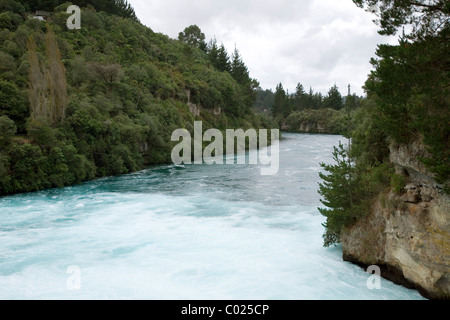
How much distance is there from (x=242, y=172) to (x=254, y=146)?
2858 centimetres

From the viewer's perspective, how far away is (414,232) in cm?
981

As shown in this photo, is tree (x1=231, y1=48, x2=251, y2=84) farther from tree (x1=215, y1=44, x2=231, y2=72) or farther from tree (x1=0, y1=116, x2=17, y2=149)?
tree (x1=0, y1=116, x2=17, y2=149)

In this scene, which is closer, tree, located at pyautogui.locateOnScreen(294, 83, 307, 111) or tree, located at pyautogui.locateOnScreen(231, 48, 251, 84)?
tree, located at pyautogui.locateOnScreen(231, 48, 251, 84)

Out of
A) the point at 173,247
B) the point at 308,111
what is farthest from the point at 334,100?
the point at 173,247

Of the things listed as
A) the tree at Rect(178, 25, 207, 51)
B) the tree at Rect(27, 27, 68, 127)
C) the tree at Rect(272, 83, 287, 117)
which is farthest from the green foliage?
the tree at Rect(272, 83, 287, 117)

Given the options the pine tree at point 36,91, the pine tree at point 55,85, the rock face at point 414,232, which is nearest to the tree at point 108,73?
the pine tree at point 55,85

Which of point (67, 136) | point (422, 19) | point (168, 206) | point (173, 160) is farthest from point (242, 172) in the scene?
point (422, 19)

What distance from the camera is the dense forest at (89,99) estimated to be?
1087 inches

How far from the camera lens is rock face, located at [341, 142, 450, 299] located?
30.0ft

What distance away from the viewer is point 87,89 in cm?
4019

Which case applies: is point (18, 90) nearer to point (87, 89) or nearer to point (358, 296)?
point (87, 89)

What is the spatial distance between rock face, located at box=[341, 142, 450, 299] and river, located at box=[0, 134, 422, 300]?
786 millimetres

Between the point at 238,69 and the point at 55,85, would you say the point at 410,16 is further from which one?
the point at 238,69

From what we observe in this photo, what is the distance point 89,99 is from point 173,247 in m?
26.8
